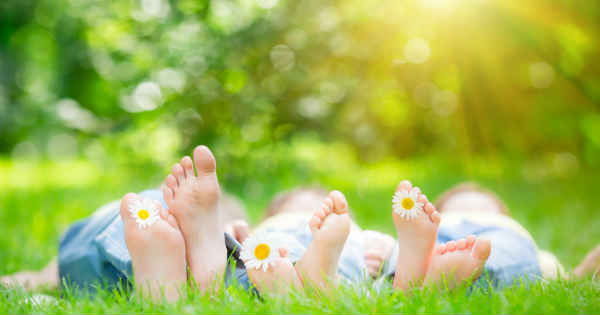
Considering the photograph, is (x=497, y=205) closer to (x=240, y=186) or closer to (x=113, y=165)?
(x=240, y=186)

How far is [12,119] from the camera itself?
898 cm

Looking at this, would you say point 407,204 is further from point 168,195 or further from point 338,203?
point 168,195

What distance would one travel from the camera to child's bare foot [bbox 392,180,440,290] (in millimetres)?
1188

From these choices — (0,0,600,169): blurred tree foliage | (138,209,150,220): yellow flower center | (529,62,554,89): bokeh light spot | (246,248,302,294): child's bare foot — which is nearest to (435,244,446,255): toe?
(246,248,302,294): child's bare foot

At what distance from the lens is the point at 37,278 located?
1528 millimetres

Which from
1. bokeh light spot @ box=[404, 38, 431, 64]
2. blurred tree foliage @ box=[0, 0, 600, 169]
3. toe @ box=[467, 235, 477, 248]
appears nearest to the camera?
toe @ box=[467, 235, 477, 248]

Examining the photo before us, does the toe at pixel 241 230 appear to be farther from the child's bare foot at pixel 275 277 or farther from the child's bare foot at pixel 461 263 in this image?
the child's bare foot at pixel 461 263

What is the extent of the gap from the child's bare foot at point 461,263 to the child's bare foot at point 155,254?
0.57m

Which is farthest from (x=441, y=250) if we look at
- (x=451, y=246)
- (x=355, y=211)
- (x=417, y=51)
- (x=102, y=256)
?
(x=417, y=51)

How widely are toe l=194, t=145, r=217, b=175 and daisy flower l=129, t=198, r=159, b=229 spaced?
0.14m

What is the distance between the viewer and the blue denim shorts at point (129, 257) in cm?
127

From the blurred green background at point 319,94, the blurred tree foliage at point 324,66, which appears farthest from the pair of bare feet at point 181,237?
the blurred tree foliage at point 324,66

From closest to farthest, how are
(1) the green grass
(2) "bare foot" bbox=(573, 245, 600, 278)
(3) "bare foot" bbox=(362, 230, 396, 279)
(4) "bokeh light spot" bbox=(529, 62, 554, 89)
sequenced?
(1) the green grass → (2) "bare foot" bbox=(573, 245, 600, 278) → (3) "bare foot" bbox=(362, 230, 396, 279) → (4) "bokeh light spot" bbox=(529, 62, 554, 89)

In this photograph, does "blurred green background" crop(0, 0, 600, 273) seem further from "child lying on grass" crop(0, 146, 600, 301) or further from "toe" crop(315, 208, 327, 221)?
"toe" crop(315, 208, 327, 221)
